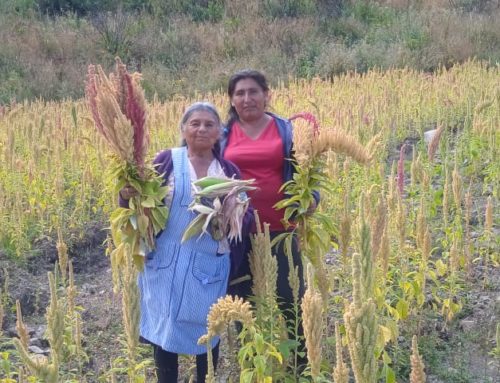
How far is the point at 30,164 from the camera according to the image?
5320mm

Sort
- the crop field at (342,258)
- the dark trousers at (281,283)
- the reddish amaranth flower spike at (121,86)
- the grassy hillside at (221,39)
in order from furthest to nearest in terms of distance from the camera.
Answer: the grassy hillside at (221,39) → the dark trousers at (281,283) → the reddish amaranth flower spike at (121,86) → the crop field at (342,258)

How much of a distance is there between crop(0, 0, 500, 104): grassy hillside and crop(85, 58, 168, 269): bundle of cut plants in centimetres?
1102

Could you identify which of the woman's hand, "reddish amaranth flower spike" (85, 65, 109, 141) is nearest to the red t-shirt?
the woman's hand

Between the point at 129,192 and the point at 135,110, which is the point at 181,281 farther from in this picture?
the point at 135,110

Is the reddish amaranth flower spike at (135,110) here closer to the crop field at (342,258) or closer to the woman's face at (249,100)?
the crop field at (342,258)

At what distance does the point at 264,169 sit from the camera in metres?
3.08

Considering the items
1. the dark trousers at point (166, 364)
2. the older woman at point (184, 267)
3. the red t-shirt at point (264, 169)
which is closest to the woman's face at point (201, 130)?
the older woman at point (184, 267)

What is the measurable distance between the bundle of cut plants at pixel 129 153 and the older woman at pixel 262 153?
0.54 metres

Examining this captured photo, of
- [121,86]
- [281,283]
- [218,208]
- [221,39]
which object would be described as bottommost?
[281,283]

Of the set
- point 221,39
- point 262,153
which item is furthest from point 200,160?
point 221,39

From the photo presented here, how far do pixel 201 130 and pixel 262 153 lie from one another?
15.3 inches

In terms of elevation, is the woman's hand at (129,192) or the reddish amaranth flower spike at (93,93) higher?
the reddish amaranth flower spike at (93,93)

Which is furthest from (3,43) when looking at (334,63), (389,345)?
(389,345)

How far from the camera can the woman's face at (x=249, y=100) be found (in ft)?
10.2
